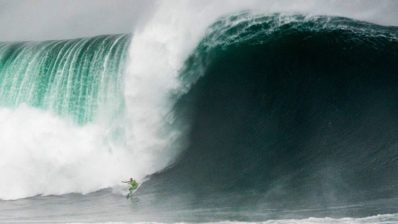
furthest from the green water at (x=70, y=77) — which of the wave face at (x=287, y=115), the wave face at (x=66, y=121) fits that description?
the wave face at (x=287, y=115)

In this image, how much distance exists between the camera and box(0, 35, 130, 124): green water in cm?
1559

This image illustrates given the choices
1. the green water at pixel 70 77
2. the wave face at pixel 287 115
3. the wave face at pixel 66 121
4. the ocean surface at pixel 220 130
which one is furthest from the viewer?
the green water at pixel 70 77

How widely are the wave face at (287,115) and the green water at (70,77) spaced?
278 cm

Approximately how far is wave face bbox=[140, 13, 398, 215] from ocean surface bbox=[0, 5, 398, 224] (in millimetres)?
29

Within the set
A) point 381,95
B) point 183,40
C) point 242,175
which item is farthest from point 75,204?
point 381,95

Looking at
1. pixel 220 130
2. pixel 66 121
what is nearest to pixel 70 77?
pixel 66 121

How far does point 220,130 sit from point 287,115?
168 centimetres

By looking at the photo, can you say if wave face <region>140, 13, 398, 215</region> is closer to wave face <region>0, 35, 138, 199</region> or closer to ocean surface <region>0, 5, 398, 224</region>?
ocean surface <region>0, 5, 398, 224</region>

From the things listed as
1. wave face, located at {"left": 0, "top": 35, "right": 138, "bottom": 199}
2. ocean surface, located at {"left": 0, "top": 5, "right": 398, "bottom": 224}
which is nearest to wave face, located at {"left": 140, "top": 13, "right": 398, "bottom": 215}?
ocean surface, located at {"left": 0, "top": 5, "right": 398, "bottom": 224}

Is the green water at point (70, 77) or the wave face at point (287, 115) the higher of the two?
the green water at point (70, 77)

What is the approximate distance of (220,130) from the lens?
1314 cm

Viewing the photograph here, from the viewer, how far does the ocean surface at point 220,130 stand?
10.3m

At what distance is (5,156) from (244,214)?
9.47 metres

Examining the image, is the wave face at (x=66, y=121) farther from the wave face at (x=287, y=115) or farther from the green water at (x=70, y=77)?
the wave face at (x=287, y=115)
